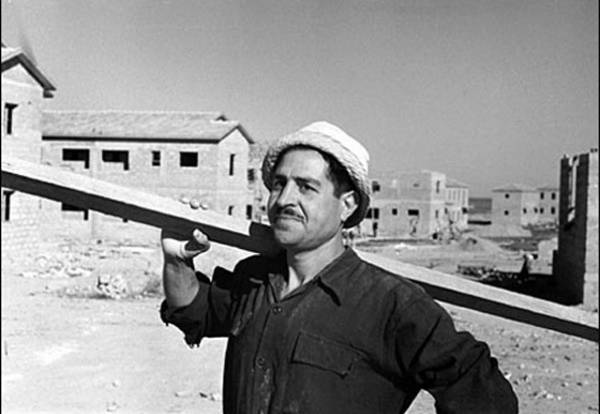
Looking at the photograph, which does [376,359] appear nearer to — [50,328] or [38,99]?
[50,328]

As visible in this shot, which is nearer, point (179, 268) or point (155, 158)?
point (179, 268)

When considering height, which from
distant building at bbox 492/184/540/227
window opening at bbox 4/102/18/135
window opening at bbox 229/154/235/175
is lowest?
distant building at bbox 492/184/540/227

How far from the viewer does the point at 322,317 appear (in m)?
1.09

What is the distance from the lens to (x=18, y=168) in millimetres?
1123

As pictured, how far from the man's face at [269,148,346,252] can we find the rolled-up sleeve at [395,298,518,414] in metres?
0.19

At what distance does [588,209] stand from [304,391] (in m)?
10.3

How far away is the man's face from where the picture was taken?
112 centimetres

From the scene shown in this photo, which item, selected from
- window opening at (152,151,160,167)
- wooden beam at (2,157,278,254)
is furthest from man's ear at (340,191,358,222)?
window opening at (152,151,160,167)

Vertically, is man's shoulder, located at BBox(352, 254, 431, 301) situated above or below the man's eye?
below

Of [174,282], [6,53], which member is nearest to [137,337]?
[174,282]

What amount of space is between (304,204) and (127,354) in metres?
5.54

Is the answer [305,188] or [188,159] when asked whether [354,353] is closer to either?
[305,188]

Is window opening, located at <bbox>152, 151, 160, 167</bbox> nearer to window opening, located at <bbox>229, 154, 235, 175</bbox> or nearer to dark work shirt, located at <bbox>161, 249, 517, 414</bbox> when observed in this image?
window opening, located at <bbox>229, 154, 235, 175</bbox>

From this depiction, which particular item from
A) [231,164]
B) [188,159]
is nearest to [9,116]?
[188,159]
